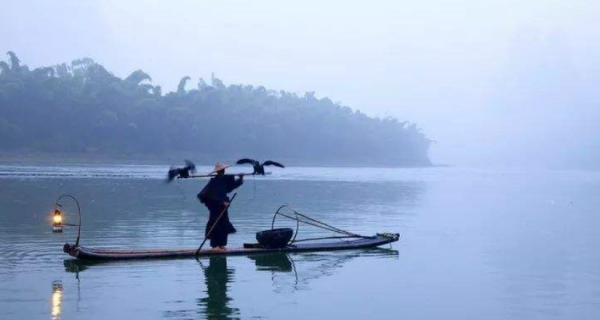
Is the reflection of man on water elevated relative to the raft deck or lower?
lower

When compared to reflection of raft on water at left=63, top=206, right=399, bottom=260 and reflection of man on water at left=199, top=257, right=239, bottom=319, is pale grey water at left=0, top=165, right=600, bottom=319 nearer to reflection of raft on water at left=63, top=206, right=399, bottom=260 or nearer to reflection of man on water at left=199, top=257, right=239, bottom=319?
reflection of man on water at left=199, top=257, right=239, bottom=319

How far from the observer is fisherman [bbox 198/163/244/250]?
15375mm

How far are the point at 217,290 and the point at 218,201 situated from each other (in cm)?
326

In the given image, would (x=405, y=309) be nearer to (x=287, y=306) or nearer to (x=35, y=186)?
(x=287, y=306)

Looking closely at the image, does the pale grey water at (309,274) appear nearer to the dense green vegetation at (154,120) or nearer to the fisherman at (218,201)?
the fisherman at (218,201)

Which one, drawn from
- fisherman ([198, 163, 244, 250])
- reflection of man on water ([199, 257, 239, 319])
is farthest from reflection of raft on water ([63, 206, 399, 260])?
reflection of man on water ([199, 257, 239, 319])

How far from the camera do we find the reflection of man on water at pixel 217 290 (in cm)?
1079

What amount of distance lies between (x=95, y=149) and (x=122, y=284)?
3105 inches

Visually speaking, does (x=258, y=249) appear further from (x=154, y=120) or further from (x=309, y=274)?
(x=154, y=120)

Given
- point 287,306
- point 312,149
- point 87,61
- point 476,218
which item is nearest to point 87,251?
point 287,306

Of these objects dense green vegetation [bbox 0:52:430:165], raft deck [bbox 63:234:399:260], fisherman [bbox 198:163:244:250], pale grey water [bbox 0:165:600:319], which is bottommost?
pale grey water [bbox 0:165:600:319]

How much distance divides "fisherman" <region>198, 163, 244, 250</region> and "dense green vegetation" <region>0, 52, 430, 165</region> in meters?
69.6

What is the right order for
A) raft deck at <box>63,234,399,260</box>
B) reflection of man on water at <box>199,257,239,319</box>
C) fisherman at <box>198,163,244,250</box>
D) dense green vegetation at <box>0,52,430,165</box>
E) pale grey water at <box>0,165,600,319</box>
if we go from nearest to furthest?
1. reflection of man on water at <box>199,257,239,319</box>
2. pale grey water at <box>0,165,600,319</box>
3. raft deck at <box>63,234,399,260</box>
4. fisherman at <box>198,163,244,250</box>
5. dense green vegetation at <box>0,52,430,165</box>

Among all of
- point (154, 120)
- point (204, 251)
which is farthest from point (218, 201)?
point (154, 120)
